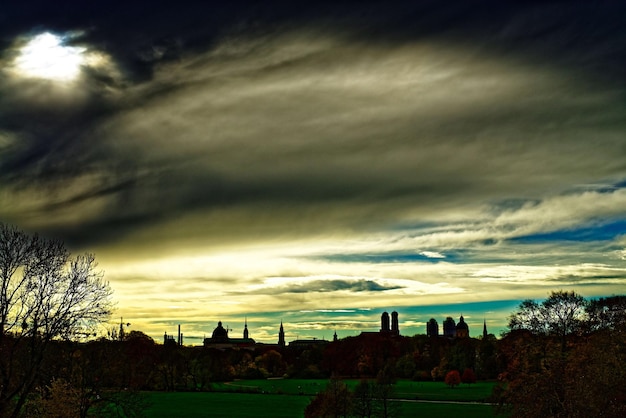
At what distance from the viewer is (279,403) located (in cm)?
11062

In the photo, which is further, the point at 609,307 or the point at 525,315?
the point at 609,307

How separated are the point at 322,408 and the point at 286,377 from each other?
132 metres

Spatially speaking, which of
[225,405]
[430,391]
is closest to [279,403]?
[225,405]

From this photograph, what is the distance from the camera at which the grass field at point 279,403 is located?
91.1 metres

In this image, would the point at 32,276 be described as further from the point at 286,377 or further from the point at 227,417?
the point at 286,377

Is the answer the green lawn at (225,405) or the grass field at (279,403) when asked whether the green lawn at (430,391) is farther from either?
the green lawn at (225,405)

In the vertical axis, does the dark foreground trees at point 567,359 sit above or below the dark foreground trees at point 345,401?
above

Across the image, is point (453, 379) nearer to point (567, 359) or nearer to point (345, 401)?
point (345, 401)

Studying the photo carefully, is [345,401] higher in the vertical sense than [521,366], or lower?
lower

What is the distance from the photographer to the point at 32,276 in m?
39.1

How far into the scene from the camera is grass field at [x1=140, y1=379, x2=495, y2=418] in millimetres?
91062

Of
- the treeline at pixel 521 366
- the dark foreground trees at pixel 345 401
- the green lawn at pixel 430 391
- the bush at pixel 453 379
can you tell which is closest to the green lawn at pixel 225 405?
the treeline at pixel 521 366

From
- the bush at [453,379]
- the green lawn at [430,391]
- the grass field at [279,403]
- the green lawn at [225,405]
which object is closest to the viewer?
the grass field at [279,403]

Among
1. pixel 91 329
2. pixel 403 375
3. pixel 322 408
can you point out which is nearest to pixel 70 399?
pixel 91 329
